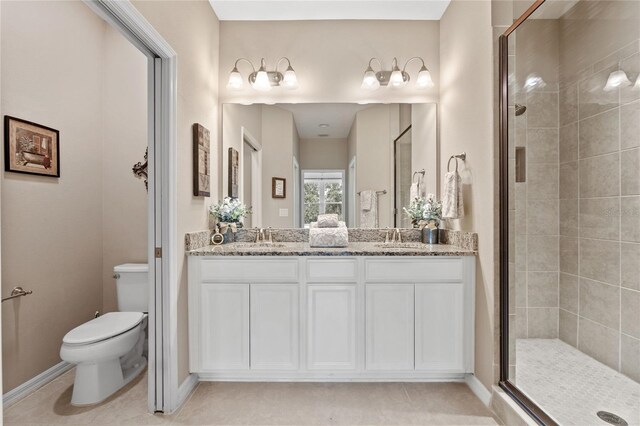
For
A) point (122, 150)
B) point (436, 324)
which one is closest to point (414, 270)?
point (436, 324)

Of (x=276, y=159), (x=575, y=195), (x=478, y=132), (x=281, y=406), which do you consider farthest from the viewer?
(x=276, y=159)

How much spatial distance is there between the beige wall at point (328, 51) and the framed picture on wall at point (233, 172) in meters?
0.43

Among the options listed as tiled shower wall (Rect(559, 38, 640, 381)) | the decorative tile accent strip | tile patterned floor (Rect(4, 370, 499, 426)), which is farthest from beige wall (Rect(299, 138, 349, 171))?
tile patterned floor (Rect(4, 370, 499, 426))

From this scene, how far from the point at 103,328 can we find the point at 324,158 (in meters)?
1.95

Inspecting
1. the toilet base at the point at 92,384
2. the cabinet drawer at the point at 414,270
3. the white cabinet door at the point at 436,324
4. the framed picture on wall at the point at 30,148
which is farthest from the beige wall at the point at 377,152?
the framed picture on wall at the point at 30,148

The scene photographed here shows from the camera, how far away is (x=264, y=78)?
2.66 m

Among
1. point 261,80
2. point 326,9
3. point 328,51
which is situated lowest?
point 261,80

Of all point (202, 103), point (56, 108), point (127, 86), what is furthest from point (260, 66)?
point (56, 108)

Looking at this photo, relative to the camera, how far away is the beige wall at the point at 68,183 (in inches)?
Answer: 83.4

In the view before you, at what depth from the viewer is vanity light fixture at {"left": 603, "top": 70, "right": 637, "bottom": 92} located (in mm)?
1709

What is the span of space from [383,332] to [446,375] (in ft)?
1.71

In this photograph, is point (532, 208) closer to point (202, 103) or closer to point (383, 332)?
point (383, 332)

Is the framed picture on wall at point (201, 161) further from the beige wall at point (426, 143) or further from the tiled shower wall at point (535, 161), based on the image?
the tiled shower wall at point (535, 161)

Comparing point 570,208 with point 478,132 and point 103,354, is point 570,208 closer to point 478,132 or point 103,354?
point 478,132
